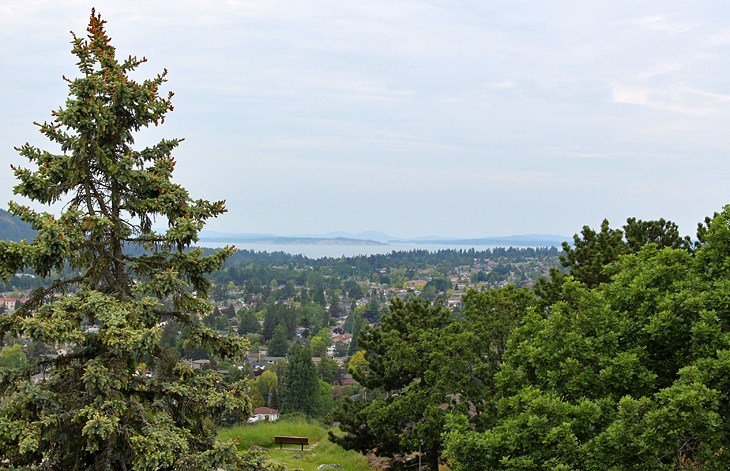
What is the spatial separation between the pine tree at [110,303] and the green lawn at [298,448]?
11136 millimetres

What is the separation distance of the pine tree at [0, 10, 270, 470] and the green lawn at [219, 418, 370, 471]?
11.1 metres

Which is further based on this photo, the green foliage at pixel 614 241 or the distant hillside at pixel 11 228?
the distant hillside at pixel 11 228

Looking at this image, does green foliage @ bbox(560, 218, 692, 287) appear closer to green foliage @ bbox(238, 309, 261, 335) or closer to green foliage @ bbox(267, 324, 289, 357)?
green foliage @ bbox(267, 324, 289, 357)

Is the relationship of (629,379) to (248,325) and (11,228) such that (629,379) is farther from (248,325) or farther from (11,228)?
(11,228)

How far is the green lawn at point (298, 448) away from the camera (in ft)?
67.1

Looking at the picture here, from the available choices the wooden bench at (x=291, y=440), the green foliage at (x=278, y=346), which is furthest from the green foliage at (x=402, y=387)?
the green foliage at (x=278, y=346)

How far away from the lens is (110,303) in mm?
7941

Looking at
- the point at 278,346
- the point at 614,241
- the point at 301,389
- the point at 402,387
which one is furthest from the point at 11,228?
the point at 614,241

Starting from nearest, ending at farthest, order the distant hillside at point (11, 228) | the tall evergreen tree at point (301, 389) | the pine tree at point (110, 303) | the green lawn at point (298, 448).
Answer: the pine tree at point (110, 303) < the green lawn at point (298, 448) < the tall evergreen tree at point (301, 389) < the distant hillside at point (11, 228)

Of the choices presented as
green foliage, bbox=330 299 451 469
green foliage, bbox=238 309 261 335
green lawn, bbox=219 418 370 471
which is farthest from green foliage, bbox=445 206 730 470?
green foliage, bbox=238 309 261 335

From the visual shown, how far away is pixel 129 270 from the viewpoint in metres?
9.00

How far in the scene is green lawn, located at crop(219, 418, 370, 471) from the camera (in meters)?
20.4

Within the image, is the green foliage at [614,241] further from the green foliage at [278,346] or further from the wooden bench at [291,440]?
the green foliage at [278,346]

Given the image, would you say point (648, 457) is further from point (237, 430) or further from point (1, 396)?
point (237, 430)
